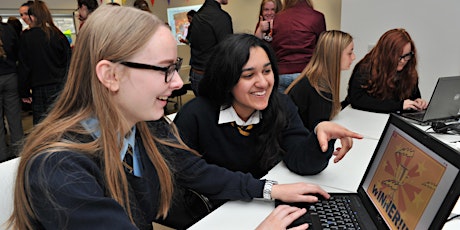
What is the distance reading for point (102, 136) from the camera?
0.85m

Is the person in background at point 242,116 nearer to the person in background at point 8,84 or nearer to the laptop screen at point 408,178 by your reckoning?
the laptop screen at point 408,178

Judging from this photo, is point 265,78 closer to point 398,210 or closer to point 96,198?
point 398,210

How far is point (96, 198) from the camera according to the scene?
729mm

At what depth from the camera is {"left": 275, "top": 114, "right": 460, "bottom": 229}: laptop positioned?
70cm

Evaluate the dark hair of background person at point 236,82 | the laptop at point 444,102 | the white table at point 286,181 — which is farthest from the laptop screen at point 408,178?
the laptop at point 444,102

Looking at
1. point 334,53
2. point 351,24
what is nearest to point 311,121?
point 334,53

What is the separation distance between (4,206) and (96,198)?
0.54m

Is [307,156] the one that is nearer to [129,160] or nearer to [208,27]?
[129,160]

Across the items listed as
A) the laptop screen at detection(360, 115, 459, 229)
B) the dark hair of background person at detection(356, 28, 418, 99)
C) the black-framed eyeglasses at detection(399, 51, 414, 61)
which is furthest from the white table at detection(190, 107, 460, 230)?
the black-framed eyeglasses at detection(399, 51, 414, 61)

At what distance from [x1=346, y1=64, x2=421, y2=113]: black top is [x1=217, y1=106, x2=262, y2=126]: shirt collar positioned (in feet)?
4.37

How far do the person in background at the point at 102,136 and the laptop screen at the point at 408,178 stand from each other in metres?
0.23

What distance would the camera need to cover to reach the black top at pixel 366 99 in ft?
8.02

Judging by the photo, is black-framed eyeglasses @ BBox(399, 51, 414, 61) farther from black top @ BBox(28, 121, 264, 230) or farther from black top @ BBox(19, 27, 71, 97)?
black top @ BBox(19, 27, 71, 97)

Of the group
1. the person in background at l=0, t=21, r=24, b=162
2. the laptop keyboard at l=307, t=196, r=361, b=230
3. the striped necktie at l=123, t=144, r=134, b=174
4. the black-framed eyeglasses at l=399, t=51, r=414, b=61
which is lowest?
the person in background at l=0, t=21, r=24, b=162
